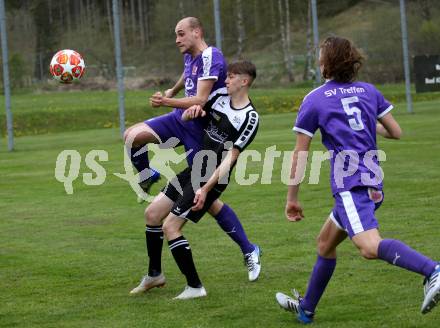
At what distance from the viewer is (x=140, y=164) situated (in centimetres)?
932

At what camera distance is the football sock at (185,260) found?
25.2ft

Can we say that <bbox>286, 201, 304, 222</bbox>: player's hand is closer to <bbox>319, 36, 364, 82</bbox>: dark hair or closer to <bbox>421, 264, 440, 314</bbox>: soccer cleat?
<bbox>319, 36, 364, 82</bbox>: dark hair

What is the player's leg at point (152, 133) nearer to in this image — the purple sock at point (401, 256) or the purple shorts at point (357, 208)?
the purple shorts at point (357, 208)

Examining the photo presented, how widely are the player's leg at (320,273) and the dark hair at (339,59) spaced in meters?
0.97

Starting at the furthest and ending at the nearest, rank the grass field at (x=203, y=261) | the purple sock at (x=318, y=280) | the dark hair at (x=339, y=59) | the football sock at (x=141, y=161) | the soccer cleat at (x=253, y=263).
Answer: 1. the football sock at (x=141, y=161)
2. the soccer cleat at (x=253, y=263)
3. the grass field at (x=203, y=261)
4. the purple sock at (x=318, y=280)
5. the dark hair at (x=339, y=59)

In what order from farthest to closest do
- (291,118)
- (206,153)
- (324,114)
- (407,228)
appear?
(291,118)
(407,228)
(206,153)
(324,114)

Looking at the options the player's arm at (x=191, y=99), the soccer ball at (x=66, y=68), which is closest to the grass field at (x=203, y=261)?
the player's arm at (x=191, y=99)

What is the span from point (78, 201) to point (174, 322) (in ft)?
24.0

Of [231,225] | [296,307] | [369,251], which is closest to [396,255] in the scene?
[369,251]

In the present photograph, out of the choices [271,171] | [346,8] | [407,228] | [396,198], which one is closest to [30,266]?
[407,228]

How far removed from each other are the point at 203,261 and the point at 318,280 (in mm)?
2777

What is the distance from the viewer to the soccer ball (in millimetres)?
12836

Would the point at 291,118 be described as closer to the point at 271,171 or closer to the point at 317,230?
the point at 271,171

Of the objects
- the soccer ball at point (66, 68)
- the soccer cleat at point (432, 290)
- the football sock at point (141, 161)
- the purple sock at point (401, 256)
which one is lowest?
the soccer cleat at point (432, 290)
